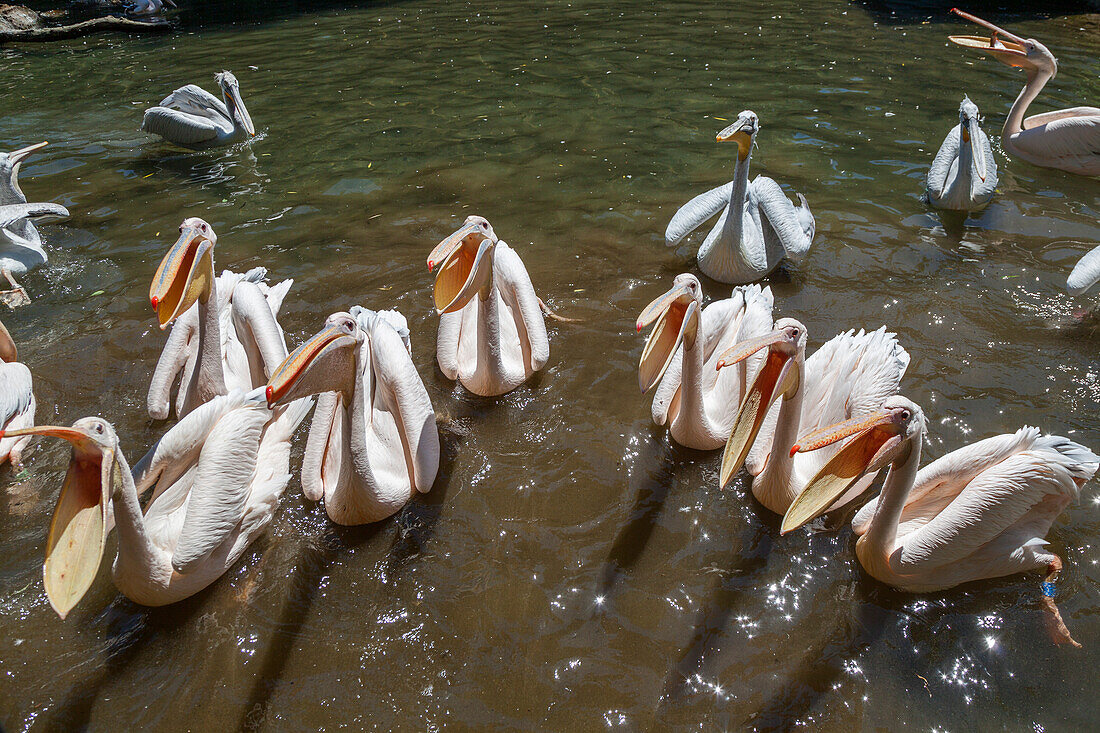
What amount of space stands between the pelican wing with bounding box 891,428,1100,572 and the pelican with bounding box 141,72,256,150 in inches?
287

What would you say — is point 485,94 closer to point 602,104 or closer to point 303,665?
point 602,104

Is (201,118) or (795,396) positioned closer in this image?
(795,396)

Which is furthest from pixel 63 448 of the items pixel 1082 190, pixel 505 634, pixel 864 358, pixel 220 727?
pixel 1082 190

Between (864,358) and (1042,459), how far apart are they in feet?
2.58

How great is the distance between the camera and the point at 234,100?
22.9 feet

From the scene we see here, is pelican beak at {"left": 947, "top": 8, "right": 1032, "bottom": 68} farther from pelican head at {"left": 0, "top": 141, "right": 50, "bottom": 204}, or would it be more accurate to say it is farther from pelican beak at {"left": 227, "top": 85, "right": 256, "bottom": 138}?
pelican head at {"left": 0, "top": 141, "right": 50, "bottom": 204}

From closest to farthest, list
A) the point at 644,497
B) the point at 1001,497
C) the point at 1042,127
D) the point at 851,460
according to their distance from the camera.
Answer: the point at 851,460
the point at 1001,497
the point at 644,497
the point at 1042,127

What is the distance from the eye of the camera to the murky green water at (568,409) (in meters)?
2.31

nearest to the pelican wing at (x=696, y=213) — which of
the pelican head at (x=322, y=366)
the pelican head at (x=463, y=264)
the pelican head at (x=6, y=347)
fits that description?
the pelican head at (x=463, y=264)

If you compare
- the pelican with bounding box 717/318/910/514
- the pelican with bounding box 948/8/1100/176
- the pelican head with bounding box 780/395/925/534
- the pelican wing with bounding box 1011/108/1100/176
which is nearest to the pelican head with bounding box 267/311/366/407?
the pelican with bounding box 717/318/910/514

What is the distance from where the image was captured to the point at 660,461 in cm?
321

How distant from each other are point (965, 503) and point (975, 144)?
3803 mm

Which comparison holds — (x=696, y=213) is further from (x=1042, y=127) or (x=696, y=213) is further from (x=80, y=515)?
(x=80, y=515)

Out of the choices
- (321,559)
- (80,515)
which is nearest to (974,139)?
(321,559)
